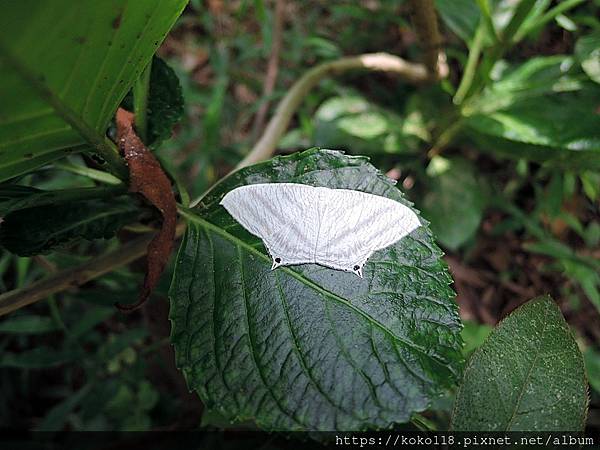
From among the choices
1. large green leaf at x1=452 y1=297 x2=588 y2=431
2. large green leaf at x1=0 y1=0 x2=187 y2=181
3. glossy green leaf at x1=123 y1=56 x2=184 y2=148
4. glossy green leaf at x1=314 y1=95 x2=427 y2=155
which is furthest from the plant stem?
glossy green leaf at x1=314 y1=95 x2=427 y2=155

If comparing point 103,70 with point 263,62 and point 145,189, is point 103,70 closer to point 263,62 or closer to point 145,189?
point 145,189

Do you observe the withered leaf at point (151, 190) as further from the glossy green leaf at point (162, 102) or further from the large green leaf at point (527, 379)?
the large green leaf at point (527, 379)

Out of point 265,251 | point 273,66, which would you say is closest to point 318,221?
point 265,251

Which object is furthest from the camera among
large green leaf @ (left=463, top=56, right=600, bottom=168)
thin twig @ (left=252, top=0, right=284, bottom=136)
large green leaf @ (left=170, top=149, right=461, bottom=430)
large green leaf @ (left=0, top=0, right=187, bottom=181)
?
thin twig @ (left=252, top=0, right=284, bottom=136)

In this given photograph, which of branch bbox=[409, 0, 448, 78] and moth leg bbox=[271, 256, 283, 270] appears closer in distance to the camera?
moth leg bbox=[271, 256, 283, 270]

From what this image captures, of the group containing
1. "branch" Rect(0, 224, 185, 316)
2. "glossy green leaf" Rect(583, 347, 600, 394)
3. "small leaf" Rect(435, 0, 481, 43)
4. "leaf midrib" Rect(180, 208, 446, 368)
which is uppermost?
"small leaf" Rect(435, 0, 481, 43)

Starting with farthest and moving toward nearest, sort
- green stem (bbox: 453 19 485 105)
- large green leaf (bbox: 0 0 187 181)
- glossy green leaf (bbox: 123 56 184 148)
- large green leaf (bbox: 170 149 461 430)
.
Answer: green stem (bbox: 453 19 485 105) → glossy green leaf (bbox: 123 56 184 148) → large green leaf (bbox: 170 149 461 430) → large green leaf (bbox: 0 0 187 181)

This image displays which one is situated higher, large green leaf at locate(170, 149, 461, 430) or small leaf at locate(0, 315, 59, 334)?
large green leaf at locate(170, 149, 461, 430)

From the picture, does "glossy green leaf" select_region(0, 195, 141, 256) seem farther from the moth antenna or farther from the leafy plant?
the moth antenna
